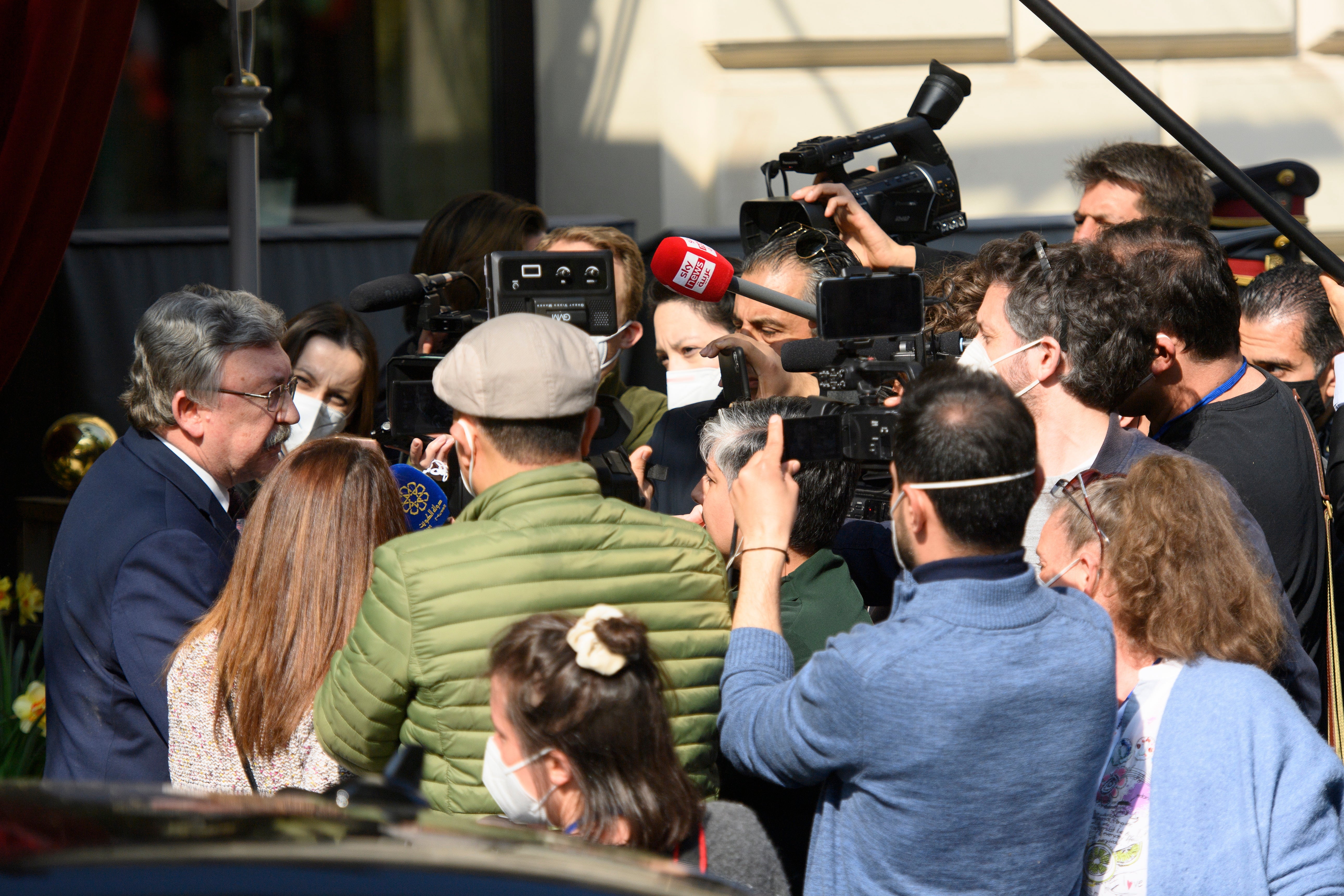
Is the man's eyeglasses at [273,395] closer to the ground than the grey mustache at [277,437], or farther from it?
farther from it

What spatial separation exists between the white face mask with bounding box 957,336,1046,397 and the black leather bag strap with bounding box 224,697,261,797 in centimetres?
145

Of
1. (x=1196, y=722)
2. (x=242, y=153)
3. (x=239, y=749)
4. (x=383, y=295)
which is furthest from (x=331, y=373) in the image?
(x=1196, y=722)

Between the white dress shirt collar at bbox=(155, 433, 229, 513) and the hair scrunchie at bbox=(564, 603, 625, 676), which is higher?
the white dress shirt collar at bbox=(155, 433, 229, 513)

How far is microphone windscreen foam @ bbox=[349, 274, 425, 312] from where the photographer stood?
3008 millimetres

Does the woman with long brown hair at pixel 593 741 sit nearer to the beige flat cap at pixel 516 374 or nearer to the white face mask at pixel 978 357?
the beige flat cap at pixel 516 374

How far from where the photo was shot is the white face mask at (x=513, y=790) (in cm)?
177

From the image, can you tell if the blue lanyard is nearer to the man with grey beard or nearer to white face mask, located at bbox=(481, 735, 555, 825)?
white face mask, located at bbox=(481, 735, 555, 825)

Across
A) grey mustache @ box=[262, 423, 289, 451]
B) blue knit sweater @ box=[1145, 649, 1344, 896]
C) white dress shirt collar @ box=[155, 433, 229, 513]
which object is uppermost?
grey mustache @ box=[262, 423, 289, 451]

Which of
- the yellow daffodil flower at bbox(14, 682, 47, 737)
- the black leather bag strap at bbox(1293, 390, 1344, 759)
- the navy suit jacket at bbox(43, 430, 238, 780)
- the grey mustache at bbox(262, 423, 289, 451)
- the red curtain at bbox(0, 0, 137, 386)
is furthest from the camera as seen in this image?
the yellow daffodil flower at bbox(14, 682, 47, 737)

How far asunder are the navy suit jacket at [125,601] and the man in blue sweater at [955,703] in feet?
3.80

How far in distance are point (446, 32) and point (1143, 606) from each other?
453cm

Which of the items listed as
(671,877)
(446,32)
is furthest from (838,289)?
(446,32)

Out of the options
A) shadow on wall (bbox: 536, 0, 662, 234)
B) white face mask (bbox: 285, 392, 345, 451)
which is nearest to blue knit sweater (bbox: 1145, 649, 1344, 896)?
white face mask (bbox: 285, 392, 345, 451)

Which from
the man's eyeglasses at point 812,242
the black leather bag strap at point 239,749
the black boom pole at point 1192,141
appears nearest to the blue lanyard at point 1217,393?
the black boom pole at point 1192,141
